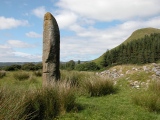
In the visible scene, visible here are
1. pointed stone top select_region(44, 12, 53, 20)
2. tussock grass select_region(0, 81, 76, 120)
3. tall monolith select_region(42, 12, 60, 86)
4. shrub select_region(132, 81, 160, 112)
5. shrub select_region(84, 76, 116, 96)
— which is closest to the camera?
tussock grass select_region(0, 81, 76, 120)

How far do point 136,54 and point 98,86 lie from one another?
55.4 m

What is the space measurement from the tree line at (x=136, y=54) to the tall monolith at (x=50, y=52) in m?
49.3

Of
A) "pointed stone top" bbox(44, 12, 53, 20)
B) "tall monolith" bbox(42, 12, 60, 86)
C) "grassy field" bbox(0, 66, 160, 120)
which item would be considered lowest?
"grassy field" bbox(0, 66, 160, 120)

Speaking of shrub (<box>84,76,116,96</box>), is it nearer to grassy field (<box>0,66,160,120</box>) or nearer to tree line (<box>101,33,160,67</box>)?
grassy field (<box>0,66,160,120</box>)

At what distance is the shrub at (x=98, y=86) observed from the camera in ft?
34.2

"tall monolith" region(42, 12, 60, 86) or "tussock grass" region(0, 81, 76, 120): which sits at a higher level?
"tall monolith" region(42, 12, 60, 86)

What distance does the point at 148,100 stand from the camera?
797cm

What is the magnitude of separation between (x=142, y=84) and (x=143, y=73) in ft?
6.04

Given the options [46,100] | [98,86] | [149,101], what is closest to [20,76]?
[98,86]

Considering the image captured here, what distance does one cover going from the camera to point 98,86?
1053 centimetres

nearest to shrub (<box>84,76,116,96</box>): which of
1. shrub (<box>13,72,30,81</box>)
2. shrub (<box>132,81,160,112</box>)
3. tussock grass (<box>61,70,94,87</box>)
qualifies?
tussock grass (<box>61,70,94,87</box>)

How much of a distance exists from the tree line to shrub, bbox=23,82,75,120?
A: 52.6 m

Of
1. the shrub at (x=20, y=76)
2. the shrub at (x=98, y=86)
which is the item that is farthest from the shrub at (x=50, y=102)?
the shrub at (x=20, y=76)

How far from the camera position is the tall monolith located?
10.7 metres
